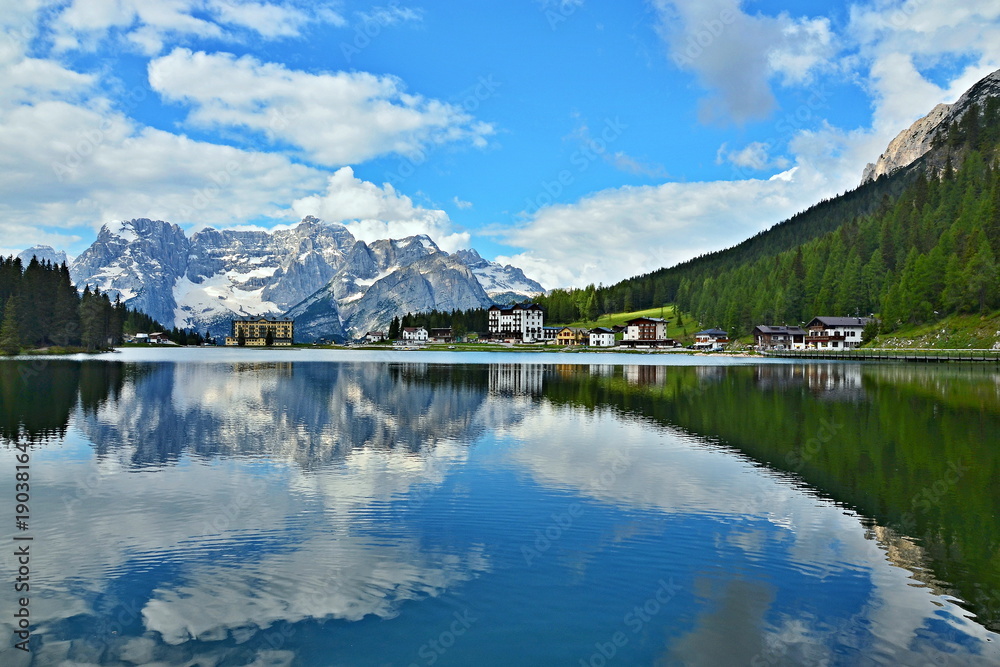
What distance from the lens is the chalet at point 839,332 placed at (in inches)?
7387

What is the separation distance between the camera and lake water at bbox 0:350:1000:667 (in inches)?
523

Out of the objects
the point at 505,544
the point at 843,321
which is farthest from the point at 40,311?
the point at 843,321

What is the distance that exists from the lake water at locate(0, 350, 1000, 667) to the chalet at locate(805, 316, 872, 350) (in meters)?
163

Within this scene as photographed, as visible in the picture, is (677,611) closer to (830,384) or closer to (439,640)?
(439,640)

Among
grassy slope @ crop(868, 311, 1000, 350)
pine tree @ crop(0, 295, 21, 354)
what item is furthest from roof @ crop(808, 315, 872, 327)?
pine tree @ crop(0, 295, 21, 354)

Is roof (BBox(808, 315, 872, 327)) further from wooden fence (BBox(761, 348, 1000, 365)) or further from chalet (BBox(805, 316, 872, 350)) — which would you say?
wooden fence (BBox(761, 348, 1000, 365))

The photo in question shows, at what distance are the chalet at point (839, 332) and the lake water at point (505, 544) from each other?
6435 inches

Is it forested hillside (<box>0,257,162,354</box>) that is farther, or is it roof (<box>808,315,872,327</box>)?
roof (<box>808,315,872,327</box>)

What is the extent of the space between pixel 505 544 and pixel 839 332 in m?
199

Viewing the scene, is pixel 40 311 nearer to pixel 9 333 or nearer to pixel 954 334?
pixel 9 333

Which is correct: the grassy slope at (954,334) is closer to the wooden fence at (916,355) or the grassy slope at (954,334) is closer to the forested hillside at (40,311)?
the wooden fence at (916,355)

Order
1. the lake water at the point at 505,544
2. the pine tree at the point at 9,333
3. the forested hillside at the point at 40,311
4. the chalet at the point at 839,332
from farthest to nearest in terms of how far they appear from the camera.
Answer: the chalet at the point at 839,332 → the forested hillside at the point at 40,311 → the pine tree at the point at 9,333 → the lake water at the point at 505,544

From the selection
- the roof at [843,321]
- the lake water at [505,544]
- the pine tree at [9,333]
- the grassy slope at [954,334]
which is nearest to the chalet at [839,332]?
the roof at [843,321]

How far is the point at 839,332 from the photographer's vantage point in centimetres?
18950
